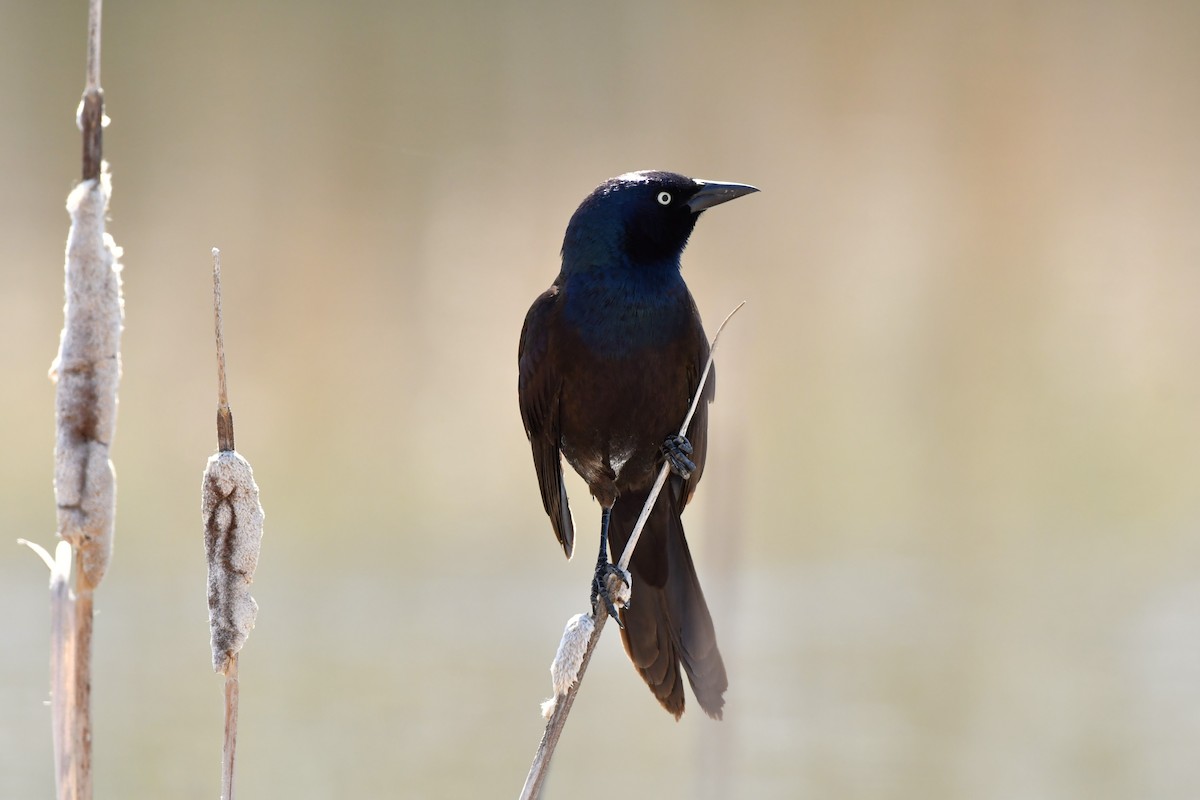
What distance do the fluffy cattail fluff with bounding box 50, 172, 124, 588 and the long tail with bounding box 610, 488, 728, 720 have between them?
0.98 m

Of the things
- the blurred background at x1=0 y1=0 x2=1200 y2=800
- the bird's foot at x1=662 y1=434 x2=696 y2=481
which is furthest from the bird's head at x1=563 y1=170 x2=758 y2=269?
the blurred background at x1=0 y1=0 x2=1200 y2=800

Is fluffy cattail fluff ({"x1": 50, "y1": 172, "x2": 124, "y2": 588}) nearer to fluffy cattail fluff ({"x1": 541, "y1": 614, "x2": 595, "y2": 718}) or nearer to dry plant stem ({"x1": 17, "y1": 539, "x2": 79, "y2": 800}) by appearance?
dry plant stem ({"x1": 17, "y1": 539, "x2": 79, "y2": 800})

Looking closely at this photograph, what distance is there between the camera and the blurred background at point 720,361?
10.7 ft

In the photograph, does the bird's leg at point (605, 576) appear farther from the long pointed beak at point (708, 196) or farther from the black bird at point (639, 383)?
the long pointed beak at point (708, 196)

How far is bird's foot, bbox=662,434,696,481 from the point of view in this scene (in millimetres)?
1760

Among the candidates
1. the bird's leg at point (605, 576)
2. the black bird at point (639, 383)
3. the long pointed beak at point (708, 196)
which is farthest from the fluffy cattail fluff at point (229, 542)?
the long pointed beak at point (708, 196)

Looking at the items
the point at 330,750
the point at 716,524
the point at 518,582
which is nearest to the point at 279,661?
the point at 330,750

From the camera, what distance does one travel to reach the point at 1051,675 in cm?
332

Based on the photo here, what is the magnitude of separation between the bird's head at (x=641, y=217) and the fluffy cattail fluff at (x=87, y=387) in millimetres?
982

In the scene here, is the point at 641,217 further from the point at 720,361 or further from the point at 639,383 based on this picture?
the point at 720,361

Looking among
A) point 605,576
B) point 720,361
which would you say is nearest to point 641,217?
point 605,576

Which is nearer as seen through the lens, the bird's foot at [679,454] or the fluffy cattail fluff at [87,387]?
the fluffy cattail fluff at [87,387]

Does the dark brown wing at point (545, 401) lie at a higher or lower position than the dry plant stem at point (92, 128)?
lower

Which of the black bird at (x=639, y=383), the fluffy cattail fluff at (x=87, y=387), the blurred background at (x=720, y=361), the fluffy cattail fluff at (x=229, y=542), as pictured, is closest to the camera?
the fluffy cattail fluff at (x=87, y=387)
